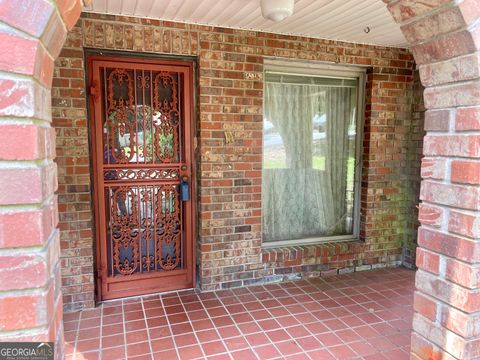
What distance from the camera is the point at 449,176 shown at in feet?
3.98

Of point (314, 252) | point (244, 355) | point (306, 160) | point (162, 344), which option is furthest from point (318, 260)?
point (162, 344)

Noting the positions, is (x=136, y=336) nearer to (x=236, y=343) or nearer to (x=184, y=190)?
(x=236, y=343)

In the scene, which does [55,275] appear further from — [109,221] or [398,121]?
[398,121]

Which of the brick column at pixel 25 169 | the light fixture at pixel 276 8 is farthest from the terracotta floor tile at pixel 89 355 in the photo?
the light fixture at pixel 276 8

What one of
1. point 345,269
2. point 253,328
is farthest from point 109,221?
point 345,269

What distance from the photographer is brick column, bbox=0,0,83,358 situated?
713mm

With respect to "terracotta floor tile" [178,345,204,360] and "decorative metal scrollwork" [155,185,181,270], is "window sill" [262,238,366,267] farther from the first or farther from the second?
"terracotta floor tile" [178,345,204,360]

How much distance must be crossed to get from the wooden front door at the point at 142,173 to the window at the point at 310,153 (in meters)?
0.90

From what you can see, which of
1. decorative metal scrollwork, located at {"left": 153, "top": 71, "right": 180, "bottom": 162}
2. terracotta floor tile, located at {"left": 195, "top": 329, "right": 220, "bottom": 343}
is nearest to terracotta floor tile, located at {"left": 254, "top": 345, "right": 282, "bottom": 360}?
terracotta floor tile, located at {"left": 195, "top": 329, "right": 220, "bottom": 343}

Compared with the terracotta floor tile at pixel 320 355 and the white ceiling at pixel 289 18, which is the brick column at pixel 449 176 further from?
the white ceiling at pixel 289 18

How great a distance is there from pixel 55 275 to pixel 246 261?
2691 millimetres

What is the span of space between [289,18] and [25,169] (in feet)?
9.10

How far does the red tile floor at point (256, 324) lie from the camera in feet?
8.04

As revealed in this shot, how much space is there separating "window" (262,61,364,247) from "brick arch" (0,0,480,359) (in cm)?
242
